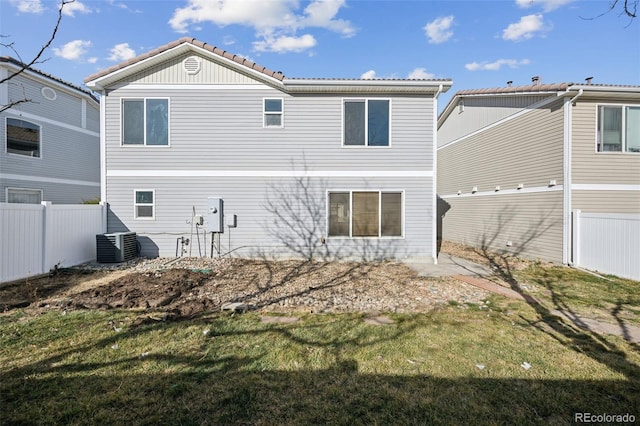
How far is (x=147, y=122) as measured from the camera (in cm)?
887

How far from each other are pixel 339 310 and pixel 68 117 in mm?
16877

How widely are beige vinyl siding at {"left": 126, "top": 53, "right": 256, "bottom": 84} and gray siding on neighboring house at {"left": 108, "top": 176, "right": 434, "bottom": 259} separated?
316cm

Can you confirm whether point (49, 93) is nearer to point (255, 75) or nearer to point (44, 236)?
point (44, 236)

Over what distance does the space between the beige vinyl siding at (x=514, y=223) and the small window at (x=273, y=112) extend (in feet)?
28.8

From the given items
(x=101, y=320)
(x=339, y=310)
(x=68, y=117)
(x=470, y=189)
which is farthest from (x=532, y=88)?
(x=68, y=117)

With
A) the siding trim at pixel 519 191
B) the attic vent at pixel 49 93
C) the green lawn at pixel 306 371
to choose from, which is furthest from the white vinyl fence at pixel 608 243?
the attic vent at pixel 49 93

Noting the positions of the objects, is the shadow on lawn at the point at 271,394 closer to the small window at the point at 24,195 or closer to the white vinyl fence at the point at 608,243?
the white vinyl fence at the point at 608,243

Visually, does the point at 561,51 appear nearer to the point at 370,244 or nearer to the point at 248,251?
the point at 370,244

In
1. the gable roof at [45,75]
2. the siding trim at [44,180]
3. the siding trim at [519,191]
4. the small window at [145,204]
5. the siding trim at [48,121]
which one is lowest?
the small window at [145,204]

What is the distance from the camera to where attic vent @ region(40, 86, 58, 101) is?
1253cm

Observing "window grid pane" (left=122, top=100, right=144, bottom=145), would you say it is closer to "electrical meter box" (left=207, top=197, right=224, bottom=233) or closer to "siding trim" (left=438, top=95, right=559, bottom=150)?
"electrical meter box" (left=207, top=197, right=224, bottom=233)

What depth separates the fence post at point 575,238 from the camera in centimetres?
809

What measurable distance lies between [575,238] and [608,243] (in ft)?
2.47

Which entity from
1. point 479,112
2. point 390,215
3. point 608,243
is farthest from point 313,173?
point 608,243
